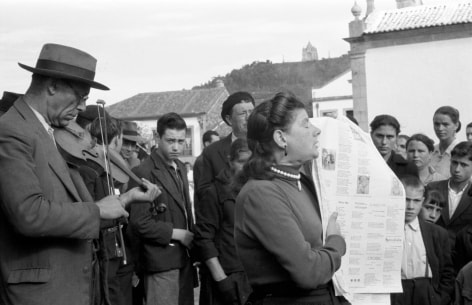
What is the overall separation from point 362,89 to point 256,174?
23330 millimetres

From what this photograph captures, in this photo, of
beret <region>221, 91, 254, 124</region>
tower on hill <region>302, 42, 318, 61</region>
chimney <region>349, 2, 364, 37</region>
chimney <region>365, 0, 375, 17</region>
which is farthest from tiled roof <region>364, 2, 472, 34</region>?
tower on hill <region>302, 42, 318, 61</region>

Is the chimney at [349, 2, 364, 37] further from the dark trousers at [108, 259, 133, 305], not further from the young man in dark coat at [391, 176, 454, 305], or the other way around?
the dark trousers at [108, 259, 133, 305]

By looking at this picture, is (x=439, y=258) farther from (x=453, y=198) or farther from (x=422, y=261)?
(x=453, y=198)

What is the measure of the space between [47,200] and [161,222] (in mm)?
2795

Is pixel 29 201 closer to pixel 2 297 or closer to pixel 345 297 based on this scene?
pixel 2 297

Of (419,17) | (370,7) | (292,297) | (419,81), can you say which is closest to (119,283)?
(292,297)

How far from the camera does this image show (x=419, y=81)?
26.0 metres

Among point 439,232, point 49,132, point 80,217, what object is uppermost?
point 49,132

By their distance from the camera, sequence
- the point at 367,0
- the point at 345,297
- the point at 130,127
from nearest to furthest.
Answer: the point at 345,297 < the point at 130,127 < the point at 367,0

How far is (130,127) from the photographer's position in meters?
9.39

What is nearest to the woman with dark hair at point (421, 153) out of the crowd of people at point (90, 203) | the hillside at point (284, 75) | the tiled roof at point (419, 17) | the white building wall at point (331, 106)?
the crowd of people at point (90, 203)

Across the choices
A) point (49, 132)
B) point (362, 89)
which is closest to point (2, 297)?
point (49, 132)

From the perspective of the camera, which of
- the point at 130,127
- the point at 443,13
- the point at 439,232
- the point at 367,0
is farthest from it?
the point at 367,0

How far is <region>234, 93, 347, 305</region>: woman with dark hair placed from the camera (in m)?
3.72
